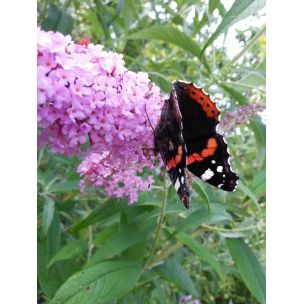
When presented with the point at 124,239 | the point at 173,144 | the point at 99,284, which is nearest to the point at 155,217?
the point at 124,239

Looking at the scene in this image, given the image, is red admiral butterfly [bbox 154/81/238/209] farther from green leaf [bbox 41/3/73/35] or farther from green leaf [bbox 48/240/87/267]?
green leaf [bbox 41/3/73/35]

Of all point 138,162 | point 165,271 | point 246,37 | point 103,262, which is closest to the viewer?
point 138,162

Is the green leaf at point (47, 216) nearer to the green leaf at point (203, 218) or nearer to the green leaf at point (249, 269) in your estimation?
the green leaf at point (203, 218)

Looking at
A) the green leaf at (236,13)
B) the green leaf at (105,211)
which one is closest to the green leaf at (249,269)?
the green leaf at (105,211)

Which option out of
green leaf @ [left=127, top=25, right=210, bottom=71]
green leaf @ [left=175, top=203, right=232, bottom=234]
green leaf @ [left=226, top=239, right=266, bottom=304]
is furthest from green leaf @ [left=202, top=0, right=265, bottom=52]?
green leaf @ [left=226, top=239, right=266, bottom=304]

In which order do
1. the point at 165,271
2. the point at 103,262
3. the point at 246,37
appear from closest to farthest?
the point at 103,262, the point at 165,271, the point at 246,37
